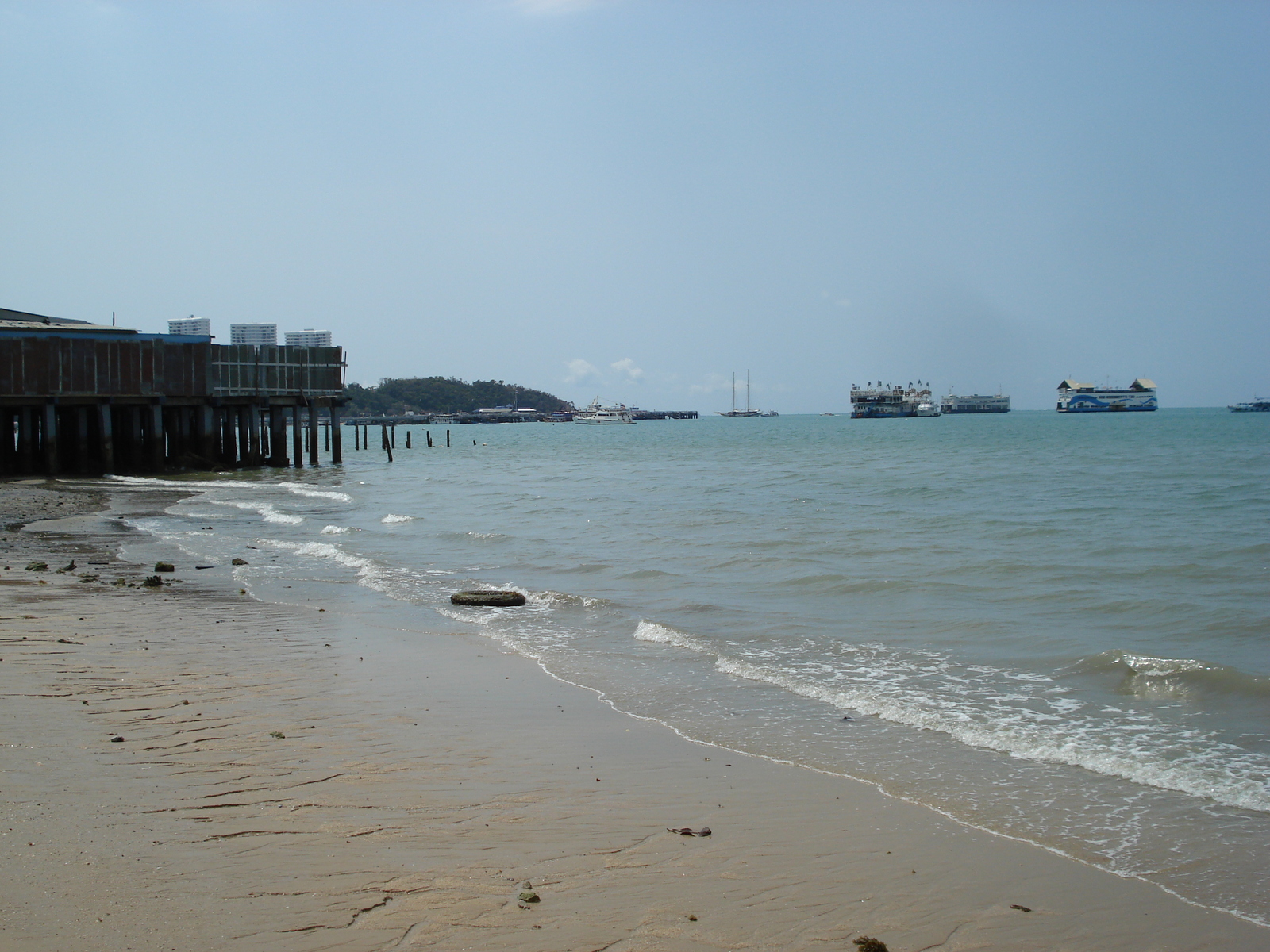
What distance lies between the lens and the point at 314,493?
1430 inches

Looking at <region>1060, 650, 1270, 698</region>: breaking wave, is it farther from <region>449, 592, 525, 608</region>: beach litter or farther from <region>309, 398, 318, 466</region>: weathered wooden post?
<region>309, 398, 318, 466</region>: weathered wooden post

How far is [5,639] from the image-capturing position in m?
9.77

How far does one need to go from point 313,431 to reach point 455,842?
47392mm

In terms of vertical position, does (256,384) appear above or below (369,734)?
above

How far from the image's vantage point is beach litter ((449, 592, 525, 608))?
47.4 ft

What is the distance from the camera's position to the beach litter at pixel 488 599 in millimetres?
14438

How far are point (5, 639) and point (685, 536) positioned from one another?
15334 mm

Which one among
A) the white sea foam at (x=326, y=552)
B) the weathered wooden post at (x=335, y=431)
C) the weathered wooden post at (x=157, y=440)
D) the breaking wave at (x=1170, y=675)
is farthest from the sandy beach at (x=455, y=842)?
the weathered wooden post at (x=335, y=431)

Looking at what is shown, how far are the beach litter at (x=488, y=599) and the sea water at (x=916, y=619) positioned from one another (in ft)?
0.74

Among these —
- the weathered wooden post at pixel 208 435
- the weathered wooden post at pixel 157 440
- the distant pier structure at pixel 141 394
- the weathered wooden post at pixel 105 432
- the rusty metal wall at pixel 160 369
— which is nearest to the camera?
the rusty metal wall at pixel 160 369


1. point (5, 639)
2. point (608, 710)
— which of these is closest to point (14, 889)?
point (608, 710)

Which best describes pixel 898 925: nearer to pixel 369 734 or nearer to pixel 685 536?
pixel 369 734

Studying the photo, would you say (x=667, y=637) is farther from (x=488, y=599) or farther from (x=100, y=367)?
(x=100, y=367)

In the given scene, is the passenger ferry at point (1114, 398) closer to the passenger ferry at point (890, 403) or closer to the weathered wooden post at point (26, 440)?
the passenger ferry at point (890, 403)
